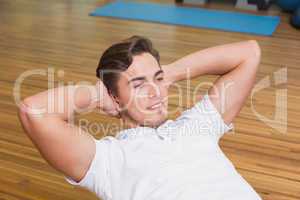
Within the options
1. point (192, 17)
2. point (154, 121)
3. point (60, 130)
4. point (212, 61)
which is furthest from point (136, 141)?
point (192, 17)

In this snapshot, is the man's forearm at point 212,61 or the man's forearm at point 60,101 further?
the man's forearm at point 212,61

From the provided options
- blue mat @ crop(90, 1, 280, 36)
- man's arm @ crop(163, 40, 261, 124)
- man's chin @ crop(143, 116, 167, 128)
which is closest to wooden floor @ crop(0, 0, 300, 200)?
blue mat @ crop(90, 1, 280, 36)

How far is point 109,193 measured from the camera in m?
1.22

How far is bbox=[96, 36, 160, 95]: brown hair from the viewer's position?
4.28ft

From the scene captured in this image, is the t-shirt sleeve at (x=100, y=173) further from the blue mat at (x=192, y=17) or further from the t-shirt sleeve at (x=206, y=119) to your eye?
the blue mat at (x=192, y=17)

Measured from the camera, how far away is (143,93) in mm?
1277

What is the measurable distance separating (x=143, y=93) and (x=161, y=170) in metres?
0.23

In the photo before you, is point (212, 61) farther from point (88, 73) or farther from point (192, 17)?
point (192, 17)

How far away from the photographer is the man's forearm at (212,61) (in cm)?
146

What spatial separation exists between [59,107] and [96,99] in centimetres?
15

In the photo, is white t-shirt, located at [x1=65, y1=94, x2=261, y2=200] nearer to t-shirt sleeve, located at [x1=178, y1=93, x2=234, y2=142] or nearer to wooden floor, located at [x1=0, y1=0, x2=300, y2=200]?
t-shirt sleeve, located at [x1=178, y1=93, x2=234, y2=142]

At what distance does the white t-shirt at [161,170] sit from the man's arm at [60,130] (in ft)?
0.12

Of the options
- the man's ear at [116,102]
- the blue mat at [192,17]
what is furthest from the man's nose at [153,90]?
the blue mat at [192,17]

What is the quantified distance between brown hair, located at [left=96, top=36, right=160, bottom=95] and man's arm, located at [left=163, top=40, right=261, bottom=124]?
0.15 metres
